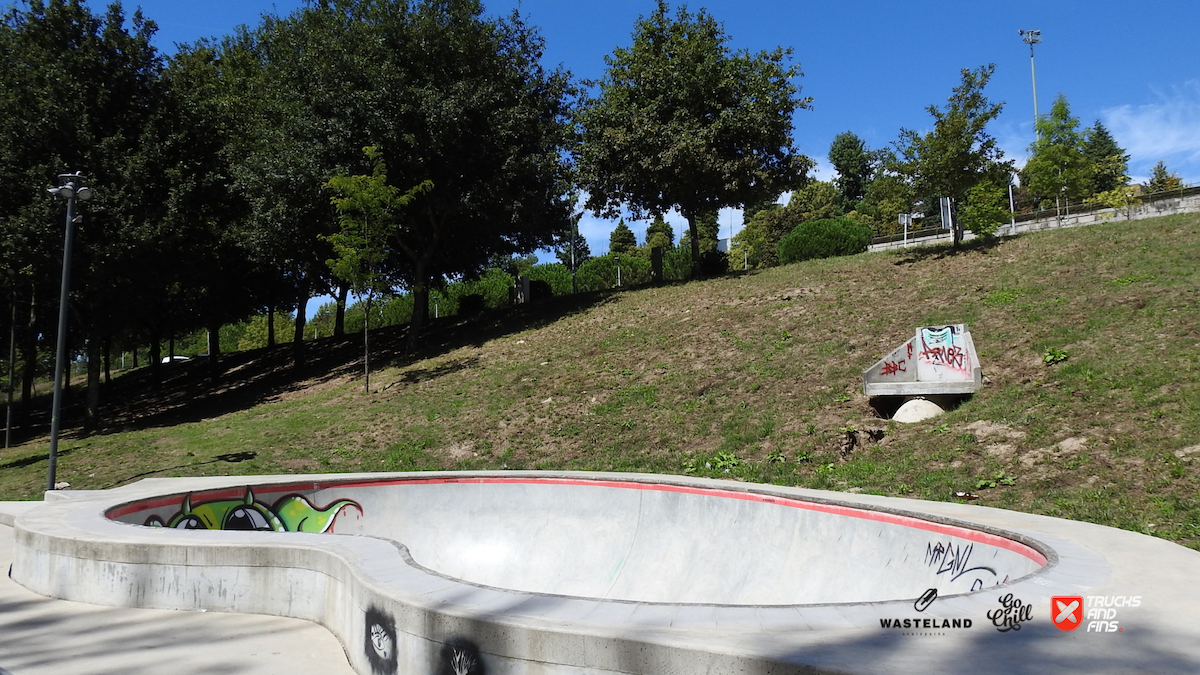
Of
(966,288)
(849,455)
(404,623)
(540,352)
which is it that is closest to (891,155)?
(966,288)

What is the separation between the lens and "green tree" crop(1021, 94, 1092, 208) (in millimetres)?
37250

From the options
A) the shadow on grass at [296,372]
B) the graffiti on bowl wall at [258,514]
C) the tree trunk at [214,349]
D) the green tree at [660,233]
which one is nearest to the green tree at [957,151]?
the shadow on grass at [296,372]

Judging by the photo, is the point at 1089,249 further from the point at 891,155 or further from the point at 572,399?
the point at 572,399

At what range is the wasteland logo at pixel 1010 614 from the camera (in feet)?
14.4

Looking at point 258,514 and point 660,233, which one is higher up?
point 660,233

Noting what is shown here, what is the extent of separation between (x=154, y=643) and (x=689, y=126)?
90.5 feet

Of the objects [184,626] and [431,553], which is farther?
[431,553]

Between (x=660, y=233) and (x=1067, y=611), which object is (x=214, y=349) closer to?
(x=1067, y=611)

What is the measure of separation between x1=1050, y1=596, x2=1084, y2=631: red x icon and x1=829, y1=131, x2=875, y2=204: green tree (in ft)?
284

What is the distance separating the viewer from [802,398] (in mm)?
16062

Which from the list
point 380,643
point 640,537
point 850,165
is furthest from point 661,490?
point 850,165

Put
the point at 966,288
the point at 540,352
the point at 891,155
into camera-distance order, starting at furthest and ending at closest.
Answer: the point at 891,155, the point at 540,352, the point at 966,288

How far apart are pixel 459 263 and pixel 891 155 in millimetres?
18717

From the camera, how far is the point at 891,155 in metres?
26.0
